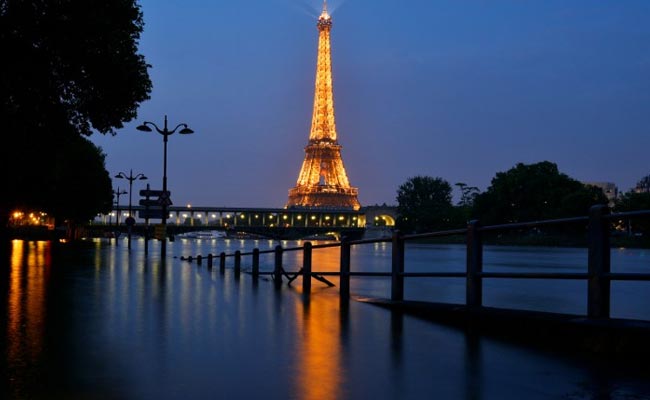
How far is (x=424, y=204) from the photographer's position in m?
186

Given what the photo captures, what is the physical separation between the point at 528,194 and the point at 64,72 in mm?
114030

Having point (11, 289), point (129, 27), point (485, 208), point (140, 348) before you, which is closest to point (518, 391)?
point (140, 348)

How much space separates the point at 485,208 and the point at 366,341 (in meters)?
133

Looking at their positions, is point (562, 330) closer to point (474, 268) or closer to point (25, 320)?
point (474, 268)

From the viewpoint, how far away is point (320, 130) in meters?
167

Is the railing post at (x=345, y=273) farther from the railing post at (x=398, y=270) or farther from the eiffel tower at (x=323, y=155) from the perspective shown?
the eiffel tower at (x=323, y=155)

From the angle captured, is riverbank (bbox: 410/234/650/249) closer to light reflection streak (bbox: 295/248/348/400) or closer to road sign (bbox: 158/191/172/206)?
road sign (bbox: 158/191/172/206)

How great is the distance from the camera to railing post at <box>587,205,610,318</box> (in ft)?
24.0

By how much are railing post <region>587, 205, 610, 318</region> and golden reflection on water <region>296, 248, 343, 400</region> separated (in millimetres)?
2346

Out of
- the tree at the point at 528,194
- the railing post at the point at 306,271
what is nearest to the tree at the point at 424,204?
the tree at the point at 528,194

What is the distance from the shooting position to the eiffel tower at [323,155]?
535 feet

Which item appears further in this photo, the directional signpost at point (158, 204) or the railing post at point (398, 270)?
the directional signpost at point (158, 204)

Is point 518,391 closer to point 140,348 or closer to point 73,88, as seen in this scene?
point 140,348

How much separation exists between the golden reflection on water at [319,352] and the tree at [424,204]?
165 m
